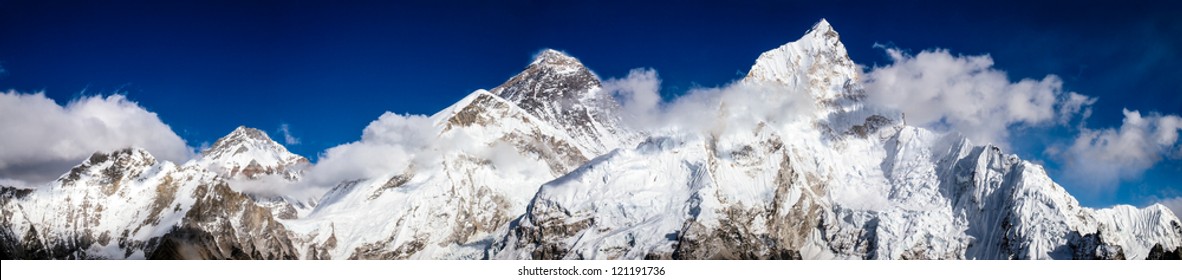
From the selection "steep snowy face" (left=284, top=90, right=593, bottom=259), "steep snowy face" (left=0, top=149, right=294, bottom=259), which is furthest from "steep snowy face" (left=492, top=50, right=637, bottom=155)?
"steep snowy face" (left=0, top=149, right=294, bottom=259)

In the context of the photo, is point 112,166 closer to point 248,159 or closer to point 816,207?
point 248,159

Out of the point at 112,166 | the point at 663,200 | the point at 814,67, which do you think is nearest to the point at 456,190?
the point at 663,200

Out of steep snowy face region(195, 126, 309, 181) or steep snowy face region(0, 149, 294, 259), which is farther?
steep snowy face region(195, 126, 309, 181)

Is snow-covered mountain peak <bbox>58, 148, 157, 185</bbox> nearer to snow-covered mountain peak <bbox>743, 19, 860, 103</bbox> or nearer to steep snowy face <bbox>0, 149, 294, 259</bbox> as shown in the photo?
steep snowy face <bbox>0, 149, 294, 259</bbox>

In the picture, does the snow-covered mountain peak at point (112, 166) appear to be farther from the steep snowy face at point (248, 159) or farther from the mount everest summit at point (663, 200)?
the steep snowy face at point (248, 159)

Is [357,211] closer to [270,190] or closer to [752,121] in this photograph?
[270,190]
